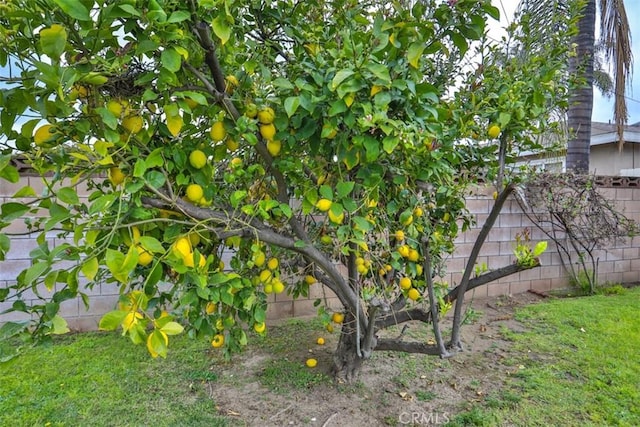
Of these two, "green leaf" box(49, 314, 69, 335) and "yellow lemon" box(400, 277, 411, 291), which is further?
"yellow lemon" box(400, 277, 411, 291)

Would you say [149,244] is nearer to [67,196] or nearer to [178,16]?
[67,196]

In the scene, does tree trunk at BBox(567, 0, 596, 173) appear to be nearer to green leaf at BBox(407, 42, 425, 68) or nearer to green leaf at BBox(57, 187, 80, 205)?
green leaf at BBox(407, 42, 425, 68)

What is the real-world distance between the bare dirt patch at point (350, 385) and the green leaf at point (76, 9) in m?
1.90

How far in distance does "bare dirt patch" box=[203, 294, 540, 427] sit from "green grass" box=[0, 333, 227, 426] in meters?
0.14

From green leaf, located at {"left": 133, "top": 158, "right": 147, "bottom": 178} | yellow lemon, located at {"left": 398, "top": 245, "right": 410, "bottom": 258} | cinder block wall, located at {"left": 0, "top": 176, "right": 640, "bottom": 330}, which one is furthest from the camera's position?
cinder block wall, located at {"left": 0, "top": 176, "right": 640, "bottom": 330}

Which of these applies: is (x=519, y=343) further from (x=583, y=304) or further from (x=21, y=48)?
(x=21, y=48)

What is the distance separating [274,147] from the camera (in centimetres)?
132

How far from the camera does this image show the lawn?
80.7 inches

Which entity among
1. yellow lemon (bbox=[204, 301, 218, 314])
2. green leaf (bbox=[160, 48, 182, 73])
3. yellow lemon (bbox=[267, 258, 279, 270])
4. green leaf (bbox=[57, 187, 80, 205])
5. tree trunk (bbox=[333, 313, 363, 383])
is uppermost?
green leaf (bbox=[160, 48, 182, 73])

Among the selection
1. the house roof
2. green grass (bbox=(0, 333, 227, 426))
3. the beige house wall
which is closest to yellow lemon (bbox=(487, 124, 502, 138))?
green grass (bbox=(0, 333, 227, 426))

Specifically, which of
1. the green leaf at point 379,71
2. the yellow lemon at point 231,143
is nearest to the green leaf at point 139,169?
the yellow lemon at point 231,143

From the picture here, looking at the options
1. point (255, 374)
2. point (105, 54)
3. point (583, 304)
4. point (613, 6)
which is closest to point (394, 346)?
point (255, 374)

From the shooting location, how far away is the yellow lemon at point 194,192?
3.95 feet

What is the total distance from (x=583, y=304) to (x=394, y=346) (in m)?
3.09
